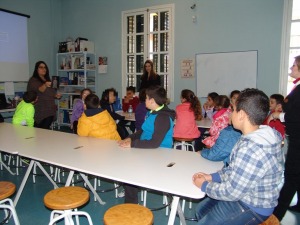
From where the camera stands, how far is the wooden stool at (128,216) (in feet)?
4.63

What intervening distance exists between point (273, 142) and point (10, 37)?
6403 millimetres

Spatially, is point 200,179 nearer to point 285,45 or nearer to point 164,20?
point 285,45

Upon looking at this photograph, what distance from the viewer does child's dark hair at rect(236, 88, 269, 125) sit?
54.6 inches

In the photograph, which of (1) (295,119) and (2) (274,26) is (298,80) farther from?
(2) (274,26)

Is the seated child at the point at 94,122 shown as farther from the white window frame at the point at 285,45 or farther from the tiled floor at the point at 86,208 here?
the white window frame at the point at 285,45

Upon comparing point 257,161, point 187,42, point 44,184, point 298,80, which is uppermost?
point 187,42

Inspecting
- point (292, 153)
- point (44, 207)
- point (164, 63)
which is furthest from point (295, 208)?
point (164, 63)

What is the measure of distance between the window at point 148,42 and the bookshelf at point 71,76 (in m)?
0.97

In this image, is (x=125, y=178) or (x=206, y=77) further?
(x=206, y=77)

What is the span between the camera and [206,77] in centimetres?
557

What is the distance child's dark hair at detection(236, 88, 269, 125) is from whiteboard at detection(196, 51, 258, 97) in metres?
4.01

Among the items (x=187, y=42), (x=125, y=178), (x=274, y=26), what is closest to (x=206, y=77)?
(x=187, y=42)

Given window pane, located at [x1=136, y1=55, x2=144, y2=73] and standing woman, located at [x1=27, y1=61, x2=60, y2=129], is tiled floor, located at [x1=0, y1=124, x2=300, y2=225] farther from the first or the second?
window pane, located at [x1=136, y1=55, x2=144, y2=73]

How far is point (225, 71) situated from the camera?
5.35 meters
